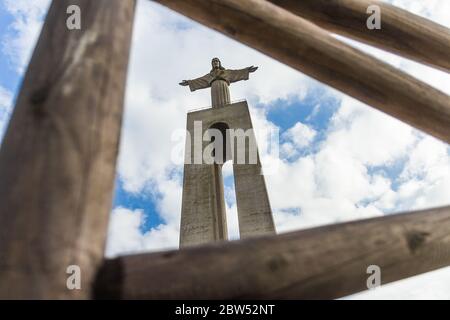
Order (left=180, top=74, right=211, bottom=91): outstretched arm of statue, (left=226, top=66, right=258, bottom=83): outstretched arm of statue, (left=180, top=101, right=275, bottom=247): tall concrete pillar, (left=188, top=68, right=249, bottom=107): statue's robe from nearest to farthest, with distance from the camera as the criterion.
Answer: (left=180, top=101, right=275, bottom=247): tall concrete pillar, (left=188, top=68, right=249, bottom=107): statue's robe, (left=226, top=66, right=258, bottom=83): outstretched arm of statue, (left=180, top=74, right=211, bottom=91): outstretched arm of statue

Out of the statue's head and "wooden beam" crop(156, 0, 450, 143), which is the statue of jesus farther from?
"wooden beam" crop(156, 0, 450, 143)

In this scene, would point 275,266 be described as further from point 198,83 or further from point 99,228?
point 198,83

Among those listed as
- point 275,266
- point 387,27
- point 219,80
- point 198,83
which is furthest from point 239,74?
point 275,266

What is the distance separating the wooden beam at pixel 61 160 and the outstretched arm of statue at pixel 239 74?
13656mm

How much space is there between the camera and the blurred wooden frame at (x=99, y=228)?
2.77 ft

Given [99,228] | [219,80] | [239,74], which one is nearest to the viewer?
[99,228]

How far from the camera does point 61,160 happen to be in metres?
0.93

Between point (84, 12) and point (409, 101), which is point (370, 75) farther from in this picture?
point (84, 12)

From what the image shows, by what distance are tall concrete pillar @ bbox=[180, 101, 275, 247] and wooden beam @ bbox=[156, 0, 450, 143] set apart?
7.43m

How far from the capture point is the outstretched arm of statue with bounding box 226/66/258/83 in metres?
14.5

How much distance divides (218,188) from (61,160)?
10.3m

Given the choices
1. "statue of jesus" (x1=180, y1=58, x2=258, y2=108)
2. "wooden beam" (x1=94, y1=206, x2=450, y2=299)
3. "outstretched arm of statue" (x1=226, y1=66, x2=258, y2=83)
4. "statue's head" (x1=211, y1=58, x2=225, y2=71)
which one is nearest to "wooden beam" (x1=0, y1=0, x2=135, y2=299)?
"wooden beam" (x1=94, y1=206, x2=450, y2=299)

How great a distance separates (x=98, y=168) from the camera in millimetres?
968
